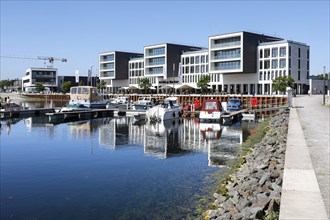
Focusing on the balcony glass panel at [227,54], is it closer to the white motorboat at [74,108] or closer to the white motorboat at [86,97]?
the white motorboat at [86,97]

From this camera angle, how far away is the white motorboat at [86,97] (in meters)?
66.5

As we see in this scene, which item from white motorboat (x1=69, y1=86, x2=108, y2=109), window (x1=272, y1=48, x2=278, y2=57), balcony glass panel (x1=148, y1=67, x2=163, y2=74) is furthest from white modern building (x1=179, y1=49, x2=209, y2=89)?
white motorboat (x1=69, y1=86, x2=108, y2=109)

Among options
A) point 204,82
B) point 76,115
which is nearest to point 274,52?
point 204,82

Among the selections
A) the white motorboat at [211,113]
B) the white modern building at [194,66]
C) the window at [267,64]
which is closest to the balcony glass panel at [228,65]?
the white modern building at [194,66]

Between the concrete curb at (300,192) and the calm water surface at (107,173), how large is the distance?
4100 mm

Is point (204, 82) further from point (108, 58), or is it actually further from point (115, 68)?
point (108, 58)

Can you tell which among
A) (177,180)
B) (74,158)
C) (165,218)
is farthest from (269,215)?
(74,158)

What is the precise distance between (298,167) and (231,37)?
89365 mm

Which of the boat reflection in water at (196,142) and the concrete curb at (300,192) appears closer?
the concrete curb at (300,192)

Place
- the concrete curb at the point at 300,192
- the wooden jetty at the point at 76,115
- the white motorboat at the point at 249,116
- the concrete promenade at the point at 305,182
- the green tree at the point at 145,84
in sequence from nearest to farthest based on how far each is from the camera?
1. the concrete curb at the point at 300,192
2. the concrete promenade at the point at 305,182
3. the wooden jetty at the point at 76,115
4. the white motorboat at the point at 249,116
5. the green tree at the point at 145,84

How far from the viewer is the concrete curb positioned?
24.5ft

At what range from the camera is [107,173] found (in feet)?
65.4

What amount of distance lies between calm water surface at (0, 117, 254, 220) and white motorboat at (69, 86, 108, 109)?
29.1 meters

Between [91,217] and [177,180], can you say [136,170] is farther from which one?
[91,217]
